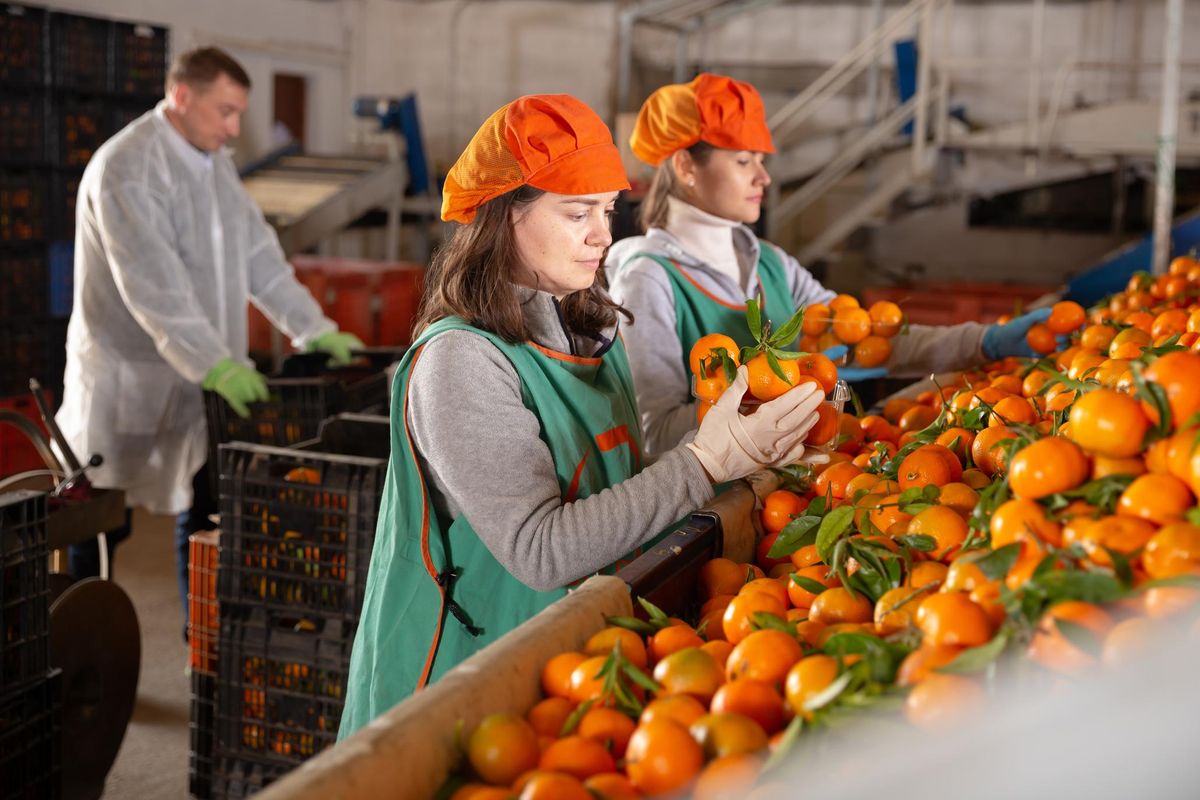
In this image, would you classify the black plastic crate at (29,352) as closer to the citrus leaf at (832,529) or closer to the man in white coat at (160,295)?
the man in white coat at (160,295)

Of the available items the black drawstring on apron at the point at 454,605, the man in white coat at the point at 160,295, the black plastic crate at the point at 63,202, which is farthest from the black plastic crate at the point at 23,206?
the black drawstring on apron at the point at 454,605

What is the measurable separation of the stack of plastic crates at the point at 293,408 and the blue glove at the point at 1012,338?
5.73 feet

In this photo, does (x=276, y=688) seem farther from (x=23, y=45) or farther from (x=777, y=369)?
(x=23, y=45)

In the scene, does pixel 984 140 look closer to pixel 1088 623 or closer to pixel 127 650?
pixel 127 650

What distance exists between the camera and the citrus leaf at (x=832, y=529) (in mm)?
1553

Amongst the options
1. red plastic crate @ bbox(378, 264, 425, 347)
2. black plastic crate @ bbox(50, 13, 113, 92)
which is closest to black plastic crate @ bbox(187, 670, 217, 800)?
black plastic crate @ bbox(50, 13, 113, 92)

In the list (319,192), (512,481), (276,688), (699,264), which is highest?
(319,192)

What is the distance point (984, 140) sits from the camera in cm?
727

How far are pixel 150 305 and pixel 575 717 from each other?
290cm

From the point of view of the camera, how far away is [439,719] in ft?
3.60

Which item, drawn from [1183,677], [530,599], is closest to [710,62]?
[530,599]

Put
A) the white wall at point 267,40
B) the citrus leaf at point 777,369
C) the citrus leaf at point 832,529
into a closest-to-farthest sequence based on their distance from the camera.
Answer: the citrus leaf at point 832,529 → the citrus leaf at point 777,369 → the white wall at point 267,40

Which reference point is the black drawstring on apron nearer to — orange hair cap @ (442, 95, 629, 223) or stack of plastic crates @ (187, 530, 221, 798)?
A: orange hair cap @ (442, 95, 629, 223)

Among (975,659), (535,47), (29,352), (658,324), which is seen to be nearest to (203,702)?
(658,324)
